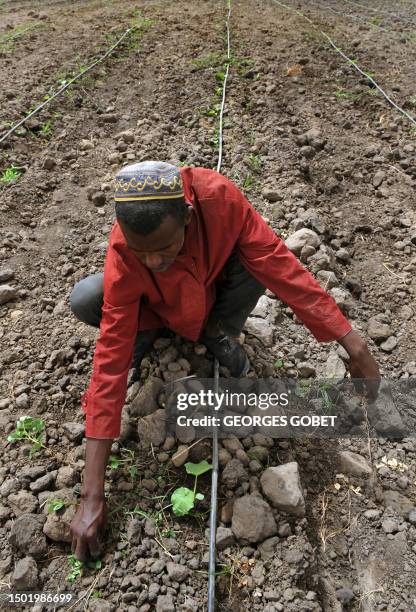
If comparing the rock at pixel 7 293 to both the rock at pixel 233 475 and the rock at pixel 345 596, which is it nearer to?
the rock at pixel 233 475

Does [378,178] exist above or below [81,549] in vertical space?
above

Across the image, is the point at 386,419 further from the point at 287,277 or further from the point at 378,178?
the point at 378,178

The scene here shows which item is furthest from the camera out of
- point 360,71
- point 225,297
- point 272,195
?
point 360,71

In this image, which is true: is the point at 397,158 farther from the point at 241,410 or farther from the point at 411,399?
the point at 241,410

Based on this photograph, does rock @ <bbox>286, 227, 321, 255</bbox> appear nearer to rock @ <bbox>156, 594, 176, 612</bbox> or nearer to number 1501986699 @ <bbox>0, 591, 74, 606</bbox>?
rock @ <bbox>156, 594, 176, 612</bbox>

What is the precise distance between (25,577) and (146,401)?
2.32ft

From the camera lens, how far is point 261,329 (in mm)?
2275

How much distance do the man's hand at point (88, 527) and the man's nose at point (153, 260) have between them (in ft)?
2.47

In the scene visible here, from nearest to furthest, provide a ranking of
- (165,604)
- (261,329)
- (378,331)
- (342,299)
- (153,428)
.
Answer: (165,604)
(153,428)
(261,329)
(378,331)
(342,299)

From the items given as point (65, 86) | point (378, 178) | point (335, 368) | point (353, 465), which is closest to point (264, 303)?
point (335, 368)

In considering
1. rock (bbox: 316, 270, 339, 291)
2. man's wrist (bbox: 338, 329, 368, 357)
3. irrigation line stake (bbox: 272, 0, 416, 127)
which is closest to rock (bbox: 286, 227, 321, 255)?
rock (bbox: 316, 270, 339, 291)

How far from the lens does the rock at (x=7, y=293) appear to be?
254cm

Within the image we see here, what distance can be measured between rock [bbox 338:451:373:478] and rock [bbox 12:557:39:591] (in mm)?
1155

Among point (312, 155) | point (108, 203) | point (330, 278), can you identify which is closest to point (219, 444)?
point (330, 278)
